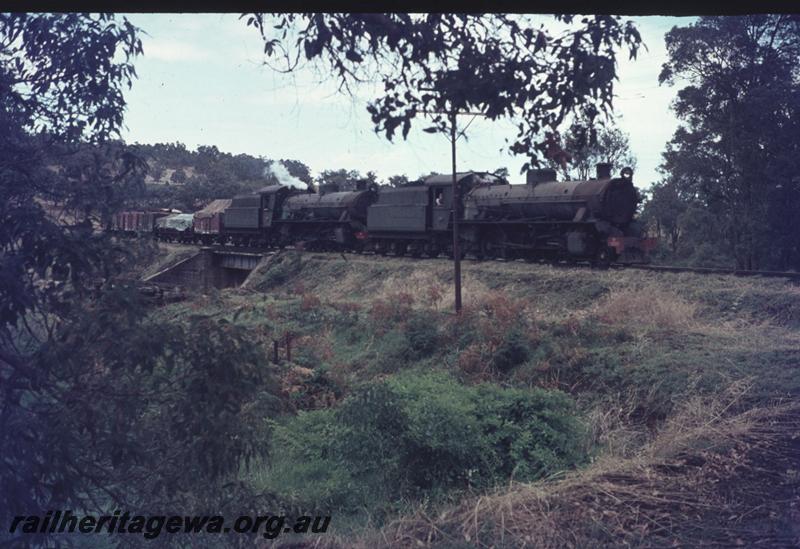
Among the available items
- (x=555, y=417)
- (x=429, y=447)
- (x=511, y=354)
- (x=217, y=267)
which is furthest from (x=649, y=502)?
(x=217, y=267)

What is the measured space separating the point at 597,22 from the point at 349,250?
28565 millimetres

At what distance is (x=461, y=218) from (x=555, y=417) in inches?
663

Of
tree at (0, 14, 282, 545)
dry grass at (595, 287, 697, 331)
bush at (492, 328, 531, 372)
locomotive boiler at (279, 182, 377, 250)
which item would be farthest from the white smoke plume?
tree at (0, 14, 282, 545)

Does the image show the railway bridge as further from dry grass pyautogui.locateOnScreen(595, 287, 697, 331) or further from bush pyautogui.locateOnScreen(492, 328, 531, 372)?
bush pyautogui.locateOnScreen(492, 328, 531, 372)

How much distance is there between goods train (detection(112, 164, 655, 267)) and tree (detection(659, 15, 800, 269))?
261 centimetres

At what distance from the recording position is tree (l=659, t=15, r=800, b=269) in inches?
716

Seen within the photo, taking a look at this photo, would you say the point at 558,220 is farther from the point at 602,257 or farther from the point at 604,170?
the point at 604,170

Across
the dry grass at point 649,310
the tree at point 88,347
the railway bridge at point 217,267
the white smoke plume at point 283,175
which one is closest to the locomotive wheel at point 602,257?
the dry grass at point 649,310

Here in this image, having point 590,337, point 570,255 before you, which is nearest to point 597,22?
point 590,337

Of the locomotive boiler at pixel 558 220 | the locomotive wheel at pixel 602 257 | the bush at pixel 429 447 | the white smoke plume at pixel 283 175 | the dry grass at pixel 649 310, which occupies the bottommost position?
the bush at pixel 429 447

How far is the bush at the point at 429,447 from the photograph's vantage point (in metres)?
7.61

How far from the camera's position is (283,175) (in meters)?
42.9

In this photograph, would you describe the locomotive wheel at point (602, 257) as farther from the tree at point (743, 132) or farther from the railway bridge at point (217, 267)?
the railway bridge at point (217, 267)

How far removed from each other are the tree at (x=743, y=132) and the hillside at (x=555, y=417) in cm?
442
